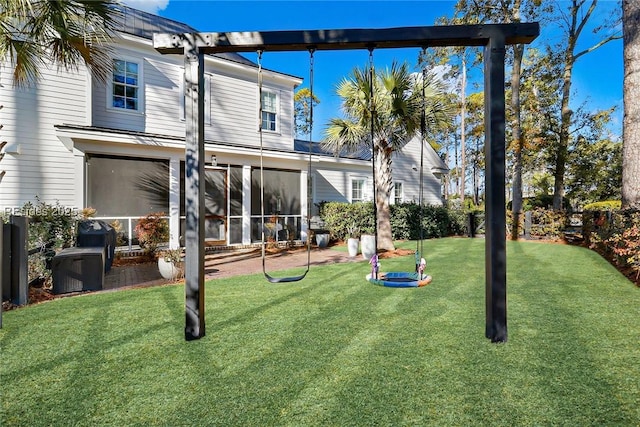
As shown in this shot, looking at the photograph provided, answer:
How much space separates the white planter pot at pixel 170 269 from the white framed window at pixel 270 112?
25.0 feet

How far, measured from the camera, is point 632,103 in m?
8.22

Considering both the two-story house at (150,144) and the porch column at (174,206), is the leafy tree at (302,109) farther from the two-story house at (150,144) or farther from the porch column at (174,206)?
the porch column at (174,206)

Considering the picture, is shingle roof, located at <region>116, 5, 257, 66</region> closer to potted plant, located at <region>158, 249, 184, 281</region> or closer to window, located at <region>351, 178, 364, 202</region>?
window, located at <region>351, 178, 364, 202</region>

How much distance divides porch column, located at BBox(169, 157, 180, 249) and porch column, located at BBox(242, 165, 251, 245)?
2.10 m

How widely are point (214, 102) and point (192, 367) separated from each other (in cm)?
1058

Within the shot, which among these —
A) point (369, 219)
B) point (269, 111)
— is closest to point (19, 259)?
point (269, 111)

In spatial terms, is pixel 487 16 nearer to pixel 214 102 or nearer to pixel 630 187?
pixel 630 187

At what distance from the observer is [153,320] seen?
4.20m

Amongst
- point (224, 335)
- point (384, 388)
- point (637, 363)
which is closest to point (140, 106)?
point (224, 335)

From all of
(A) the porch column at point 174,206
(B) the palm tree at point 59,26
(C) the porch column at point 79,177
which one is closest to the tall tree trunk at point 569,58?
(A) the porch column at point 174,206

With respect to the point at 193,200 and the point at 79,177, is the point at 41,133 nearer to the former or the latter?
the point at 79,177

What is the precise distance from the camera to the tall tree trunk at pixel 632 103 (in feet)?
26.6

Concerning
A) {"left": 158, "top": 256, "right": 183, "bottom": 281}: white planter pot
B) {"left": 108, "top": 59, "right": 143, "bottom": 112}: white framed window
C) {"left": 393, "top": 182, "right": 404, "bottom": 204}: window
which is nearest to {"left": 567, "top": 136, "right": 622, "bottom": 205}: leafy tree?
{"left": 393, "top": 182, "right": 404, "bottom": 204}: window

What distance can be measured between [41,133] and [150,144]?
2.60 metres
